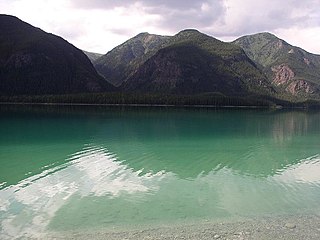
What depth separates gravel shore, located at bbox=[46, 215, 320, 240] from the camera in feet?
51.4

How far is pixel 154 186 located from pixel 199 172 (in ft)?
18.7

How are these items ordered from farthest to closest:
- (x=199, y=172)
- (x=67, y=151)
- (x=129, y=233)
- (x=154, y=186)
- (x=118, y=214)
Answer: (x=67, y=151) < (x=199, y=172) < (x=154, y=186) < (x=118, y=214) < (x=129, y=233)

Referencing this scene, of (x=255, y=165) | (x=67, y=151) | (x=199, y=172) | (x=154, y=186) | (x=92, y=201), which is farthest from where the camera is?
(x=67, y=151)

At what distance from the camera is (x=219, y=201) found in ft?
70.6

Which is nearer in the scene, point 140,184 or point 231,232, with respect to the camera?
point 231,232

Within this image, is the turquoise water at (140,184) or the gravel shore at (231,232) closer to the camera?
the gravel shore at (231,232)

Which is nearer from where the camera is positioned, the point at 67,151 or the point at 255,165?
the point at 255,165

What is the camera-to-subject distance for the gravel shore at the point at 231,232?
1568 centimetres

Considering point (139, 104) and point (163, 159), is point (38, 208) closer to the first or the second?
point (163, 159)

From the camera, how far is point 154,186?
80.6 feet

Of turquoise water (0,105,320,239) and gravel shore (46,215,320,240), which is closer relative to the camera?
gravel shore (46,215,320,240)

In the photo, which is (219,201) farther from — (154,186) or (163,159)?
(163,159)

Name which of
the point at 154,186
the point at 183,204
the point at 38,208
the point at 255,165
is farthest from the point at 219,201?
the point at 255,165

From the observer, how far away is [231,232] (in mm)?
16422
